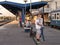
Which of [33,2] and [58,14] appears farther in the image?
[33,2]

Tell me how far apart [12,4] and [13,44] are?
103ft

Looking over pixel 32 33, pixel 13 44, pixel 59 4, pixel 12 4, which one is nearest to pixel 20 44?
pixel 13 44

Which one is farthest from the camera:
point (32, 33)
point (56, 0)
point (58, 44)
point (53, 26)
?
point (56, 0)

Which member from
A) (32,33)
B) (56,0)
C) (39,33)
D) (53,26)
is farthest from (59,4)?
(39,33)

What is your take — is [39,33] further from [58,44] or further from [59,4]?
[59,4]

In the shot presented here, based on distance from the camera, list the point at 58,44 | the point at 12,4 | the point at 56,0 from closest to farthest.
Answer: the point at 58,44 < the point at 12,4 < the point at 56,0

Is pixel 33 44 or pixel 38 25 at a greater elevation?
pixel 38 25

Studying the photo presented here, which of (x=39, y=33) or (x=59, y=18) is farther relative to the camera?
(x=59, y=18)

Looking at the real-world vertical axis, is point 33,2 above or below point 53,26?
above

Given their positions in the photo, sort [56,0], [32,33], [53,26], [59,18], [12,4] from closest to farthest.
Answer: [32,33] → [59,18] → [53,26] → [12,4] → [56,0]

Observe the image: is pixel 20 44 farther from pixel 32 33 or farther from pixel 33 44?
pixel 32 33

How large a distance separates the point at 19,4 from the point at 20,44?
103 ft

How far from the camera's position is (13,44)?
15836 millimetres

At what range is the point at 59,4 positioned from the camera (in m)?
68.2
